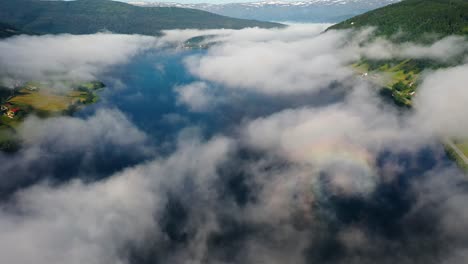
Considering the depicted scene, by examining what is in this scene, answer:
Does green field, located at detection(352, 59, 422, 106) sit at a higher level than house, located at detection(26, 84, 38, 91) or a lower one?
higher

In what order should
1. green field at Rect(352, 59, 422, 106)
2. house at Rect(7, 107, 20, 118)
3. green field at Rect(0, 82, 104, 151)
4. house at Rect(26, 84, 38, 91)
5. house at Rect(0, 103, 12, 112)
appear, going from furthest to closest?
house at Rect(26, 84, 38, 91)
green field at Rect(352, 59, 422, 106)
house at Rect(0, 103, 12, 112)
house at Rect(7, 107, 20, 118)
green field at Rect(0, 82, 104, 151)

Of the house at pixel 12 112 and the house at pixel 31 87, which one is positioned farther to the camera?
the house at pixel 31 87

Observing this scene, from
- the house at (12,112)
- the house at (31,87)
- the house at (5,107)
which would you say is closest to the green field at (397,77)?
the house at (12,112)

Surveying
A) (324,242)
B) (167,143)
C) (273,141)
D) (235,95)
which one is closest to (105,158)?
(167,143)

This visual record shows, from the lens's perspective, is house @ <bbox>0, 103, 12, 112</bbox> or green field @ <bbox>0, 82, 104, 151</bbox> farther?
house @ <bbox>0, 103, 12, 112</bbox>

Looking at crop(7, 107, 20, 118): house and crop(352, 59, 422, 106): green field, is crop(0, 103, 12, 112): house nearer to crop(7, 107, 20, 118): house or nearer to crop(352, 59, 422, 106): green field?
crop(7, 107, 20, 118): house

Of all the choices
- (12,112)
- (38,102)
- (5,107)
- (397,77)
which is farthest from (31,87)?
(397,77)

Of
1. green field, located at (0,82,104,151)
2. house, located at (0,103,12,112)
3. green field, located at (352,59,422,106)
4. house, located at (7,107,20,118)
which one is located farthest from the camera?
green field, located at (352,59,422,106)

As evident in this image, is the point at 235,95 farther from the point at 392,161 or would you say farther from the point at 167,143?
the point at 392,161

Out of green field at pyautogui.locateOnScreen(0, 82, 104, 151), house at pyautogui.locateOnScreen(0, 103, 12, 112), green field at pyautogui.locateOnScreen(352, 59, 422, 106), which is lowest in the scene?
green field at pyautogui.locateOnScreen(0, 82, 104, 151)

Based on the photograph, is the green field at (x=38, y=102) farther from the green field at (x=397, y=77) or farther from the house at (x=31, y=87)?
the green field at (x=397, y=77)

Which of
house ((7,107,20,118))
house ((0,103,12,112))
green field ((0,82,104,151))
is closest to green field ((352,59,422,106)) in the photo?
green field ((0,82,104,151))
